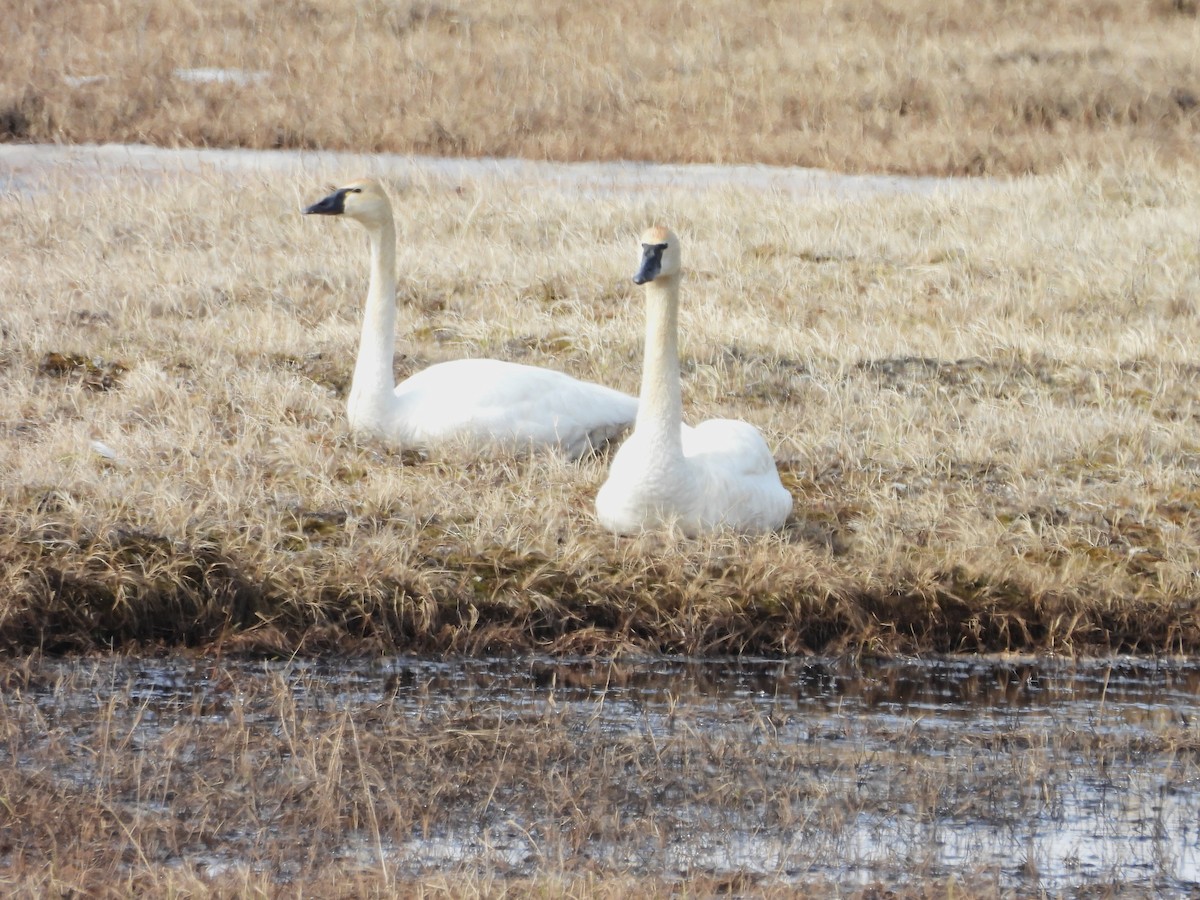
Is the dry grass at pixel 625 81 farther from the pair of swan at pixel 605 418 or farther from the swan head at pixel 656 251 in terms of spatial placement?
the swan head at pixel 656 251

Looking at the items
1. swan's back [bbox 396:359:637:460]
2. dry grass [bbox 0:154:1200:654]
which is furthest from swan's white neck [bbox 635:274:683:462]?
swan's back [bbox 396:359:637:460]

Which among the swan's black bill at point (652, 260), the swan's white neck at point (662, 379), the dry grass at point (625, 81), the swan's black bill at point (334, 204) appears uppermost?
the dry grass at point (625, 81)

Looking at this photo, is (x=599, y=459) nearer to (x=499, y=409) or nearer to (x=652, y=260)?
(x=499, y=409)

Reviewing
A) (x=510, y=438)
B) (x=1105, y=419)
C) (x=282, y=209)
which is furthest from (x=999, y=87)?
(x=510, y=438)

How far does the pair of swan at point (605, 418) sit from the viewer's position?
255 inches

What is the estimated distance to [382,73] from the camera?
2195 cm

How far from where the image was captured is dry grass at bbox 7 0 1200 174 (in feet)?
63.5

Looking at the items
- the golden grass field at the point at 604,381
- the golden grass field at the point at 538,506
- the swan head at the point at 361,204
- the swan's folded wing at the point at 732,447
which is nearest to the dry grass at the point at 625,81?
the golden grass field at the point at 604,381

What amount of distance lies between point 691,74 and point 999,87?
13.7 feet

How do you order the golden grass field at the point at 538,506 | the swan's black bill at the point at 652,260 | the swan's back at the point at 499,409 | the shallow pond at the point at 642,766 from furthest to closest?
the swan's back at the point at 499,409 → the swan's black bill at the point at 652,260 → the golden grass field at the point at 538,506 → the shallow pond at the point at 642,766

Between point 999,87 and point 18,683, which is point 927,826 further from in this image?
point 999,87

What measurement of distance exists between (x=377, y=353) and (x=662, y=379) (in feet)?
5.72

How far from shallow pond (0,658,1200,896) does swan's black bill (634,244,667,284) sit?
1578 millimetres

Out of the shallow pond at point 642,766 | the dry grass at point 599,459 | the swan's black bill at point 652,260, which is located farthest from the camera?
the swan's black bill at point 652,260
